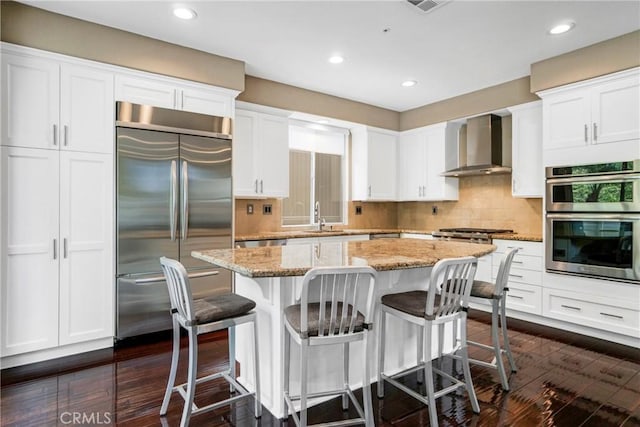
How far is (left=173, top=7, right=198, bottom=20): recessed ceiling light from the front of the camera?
284 centimetres

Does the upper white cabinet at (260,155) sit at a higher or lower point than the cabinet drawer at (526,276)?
higher

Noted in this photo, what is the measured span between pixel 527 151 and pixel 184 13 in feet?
12.7

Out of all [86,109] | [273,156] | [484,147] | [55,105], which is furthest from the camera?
[484,147]

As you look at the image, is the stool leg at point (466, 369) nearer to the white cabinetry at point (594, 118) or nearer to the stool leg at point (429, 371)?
the stool leg at point (429, 371)

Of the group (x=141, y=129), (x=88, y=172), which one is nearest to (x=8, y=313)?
(x=88, y=172)

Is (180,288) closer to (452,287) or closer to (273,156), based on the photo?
(452,287)

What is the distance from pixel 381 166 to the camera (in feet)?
18.4

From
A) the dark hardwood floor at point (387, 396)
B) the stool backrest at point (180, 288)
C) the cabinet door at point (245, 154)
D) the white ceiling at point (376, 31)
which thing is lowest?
the dark hardwood floor at point (387, 396)

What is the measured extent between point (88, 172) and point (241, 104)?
1795 millimetres

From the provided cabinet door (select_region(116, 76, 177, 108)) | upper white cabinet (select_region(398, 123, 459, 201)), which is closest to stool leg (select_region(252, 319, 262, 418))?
cabinet door (select_region(116, 76, 177, 108))

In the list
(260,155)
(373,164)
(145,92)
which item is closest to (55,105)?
(145,92)

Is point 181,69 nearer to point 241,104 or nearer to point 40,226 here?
point 241,104

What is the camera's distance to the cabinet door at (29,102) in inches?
106

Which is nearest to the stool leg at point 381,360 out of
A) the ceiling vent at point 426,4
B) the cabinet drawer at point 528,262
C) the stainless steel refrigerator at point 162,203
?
the stainless steel refrigerator at point 162,203
